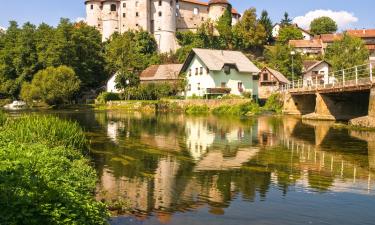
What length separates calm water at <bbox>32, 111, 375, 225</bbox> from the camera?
10.6m

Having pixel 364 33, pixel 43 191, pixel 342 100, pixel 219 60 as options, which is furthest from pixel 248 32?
pixel 43 191

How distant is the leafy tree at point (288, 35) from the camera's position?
122m

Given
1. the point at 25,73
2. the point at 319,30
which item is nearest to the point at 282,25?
the point at 319,30

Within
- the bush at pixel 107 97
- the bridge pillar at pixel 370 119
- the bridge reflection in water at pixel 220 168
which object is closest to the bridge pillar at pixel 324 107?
the bridge pillar at pixel 370 119

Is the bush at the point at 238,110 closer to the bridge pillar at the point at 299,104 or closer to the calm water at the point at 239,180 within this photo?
the bridge pillar at the point at 299,104

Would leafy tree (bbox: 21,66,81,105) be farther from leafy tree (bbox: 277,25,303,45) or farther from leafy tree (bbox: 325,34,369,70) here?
leafy tree (bbox: 277,25,303,45)

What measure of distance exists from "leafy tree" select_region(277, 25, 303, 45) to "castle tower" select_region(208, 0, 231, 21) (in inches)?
659

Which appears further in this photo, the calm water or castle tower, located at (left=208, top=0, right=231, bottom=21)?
castle tower, located at (left=208, top=0, right=231, bottom=21)

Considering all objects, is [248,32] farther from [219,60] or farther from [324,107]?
[324,107]

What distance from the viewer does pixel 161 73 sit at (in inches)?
3238

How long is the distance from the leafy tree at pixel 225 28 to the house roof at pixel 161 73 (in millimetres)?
28846

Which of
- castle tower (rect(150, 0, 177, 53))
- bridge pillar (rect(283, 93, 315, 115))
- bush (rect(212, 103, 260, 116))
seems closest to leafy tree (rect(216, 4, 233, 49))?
castle tower (rect(150, 0, 177, 53))

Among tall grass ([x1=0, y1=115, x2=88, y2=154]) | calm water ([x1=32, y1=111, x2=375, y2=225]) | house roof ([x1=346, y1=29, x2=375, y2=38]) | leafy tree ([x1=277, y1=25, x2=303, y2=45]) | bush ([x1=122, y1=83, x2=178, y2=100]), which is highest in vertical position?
house roof ([x1=346, y1=29, x2=375, y2=38])

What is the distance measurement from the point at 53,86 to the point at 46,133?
185ft
